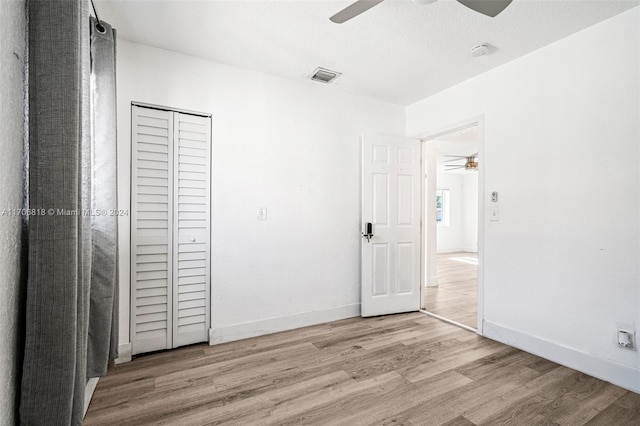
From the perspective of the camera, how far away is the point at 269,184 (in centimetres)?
307

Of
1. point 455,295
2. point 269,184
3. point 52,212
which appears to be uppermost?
point 269,184

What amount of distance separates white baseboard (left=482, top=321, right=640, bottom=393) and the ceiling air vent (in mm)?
2909

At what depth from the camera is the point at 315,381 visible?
2154 mm

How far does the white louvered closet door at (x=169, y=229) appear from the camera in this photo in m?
2.53

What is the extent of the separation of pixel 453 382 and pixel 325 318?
149cm

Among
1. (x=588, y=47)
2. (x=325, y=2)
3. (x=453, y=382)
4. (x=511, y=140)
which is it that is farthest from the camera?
(x=511, y=140)

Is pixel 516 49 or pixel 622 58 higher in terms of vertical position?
pixel 516 49

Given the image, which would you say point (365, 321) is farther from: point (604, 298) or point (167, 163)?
point (167, 163)

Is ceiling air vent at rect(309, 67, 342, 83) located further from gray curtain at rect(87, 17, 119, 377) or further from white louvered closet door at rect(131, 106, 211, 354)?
gray curtain at rect(87, 17, 119, 377)

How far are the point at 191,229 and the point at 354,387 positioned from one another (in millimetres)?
1880

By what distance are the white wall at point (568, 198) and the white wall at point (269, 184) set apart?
1.48 metres

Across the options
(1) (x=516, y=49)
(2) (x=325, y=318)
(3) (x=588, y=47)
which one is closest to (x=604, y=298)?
(3) (x=588, y=47)

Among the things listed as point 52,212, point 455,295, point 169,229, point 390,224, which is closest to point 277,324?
point 169,229

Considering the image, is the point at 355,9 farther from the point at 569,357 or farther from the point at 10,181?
the point at 569,357
